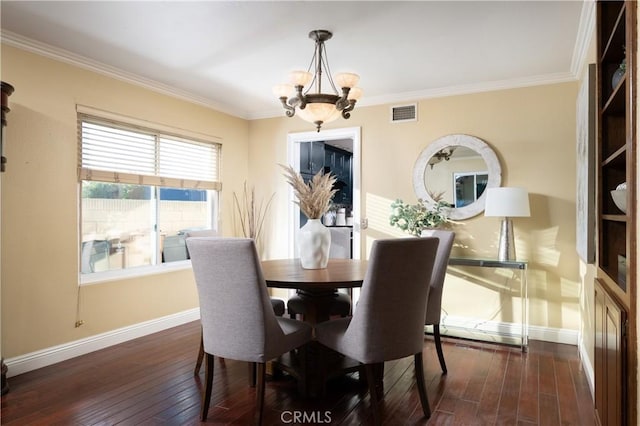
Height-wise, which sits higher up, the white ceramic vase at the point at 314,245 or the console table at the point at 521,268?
the white ceramic vase at the point at 314,245

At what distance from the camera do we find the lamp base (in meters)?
3.53

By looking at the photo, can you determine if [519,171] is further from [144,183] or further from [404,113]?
[144,183]

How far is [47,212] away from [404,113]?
335cm

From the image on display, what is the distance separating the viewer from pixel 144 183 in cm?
380

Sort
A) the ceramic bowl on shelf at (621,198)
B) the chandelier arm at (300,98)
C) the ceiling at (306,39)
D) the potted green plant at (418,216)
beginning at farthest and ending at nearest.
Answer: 1. the potted green plant at (418,216)
2. the chandelier arm at (300,98)
3. the ceiling at (306,39)
4. the ceramic bowl on shelf at (621,198)

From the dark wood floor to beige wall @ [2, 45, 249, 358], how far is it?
14.3 inches

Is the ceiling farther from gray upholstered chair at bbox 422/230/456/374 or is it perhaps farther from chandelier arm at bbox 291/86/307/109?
→ gray upholstered chair at bbox 422/230/456/374

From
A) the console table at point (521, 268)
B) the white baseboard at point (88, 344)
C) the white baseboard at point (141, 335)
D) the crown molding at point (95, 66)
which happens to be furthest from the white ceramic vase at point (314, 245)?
the crown molding at point (95, 66)

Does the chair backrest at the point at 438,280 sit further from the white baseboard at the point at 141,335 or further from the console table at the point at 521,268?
the white baseboard at the point at 141,335

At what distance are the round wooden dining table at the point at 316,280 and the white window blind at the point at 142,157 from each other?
1.66 m

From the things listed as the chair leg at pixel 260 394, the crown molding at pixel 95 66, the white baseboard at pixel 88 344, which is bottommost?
the white baseboard at pixel 88 344

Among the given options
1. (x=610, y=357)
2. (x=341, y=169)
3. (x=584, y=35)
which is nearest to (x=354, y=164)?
(x=341, y=169)

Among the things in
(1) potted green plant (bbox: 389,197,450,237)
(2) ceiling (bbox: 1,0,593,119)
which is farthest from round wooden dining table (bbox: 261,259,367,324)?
(2) ceiling (bbox: 1,0,593,119)

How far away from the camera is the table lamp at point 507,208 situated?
338 cm
